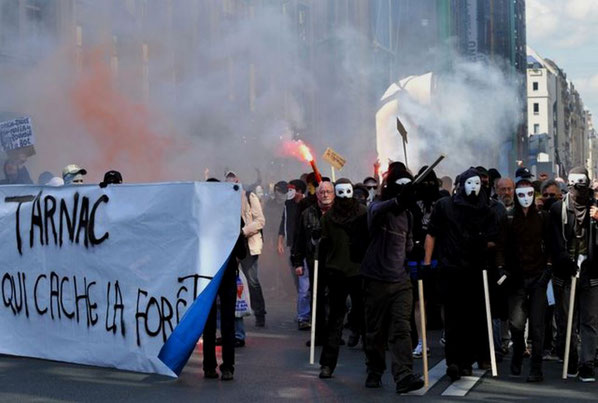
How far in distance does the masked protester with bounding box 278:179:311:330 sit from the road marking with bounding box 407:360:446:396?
2.58 m

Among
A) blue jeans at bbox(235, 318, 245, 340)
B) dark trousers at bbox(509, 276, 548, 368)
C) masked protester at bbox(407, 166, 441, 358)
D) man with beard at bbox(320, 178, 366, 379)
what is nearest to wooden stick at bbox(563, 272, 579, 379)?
dark trousers at bbox(509, 276, 548, 368)

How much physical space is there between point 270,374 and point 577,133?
17122 cm

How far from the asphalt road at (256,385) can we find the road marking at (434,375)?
1 centimetres

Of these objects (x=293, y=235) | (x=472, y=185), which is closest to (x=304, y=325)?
(x=293, y=235)

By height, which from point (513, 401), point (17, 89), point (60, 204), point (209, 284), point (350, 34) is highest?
point (350, 34)

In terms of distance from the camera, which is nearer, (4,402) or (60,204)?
(4,402)

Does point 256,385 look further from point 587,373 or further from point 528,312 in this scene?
point 587,373

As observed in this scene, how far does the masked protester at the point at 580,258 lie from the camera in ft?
26.1

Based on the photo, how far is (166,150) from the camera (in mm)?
24172

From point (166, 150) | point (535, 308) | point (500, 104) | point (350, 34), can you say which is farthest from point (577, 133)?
point (535, 308)

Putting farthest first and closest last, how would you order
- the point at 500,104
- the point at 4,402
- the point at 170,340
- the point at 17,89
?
the point at 500,104 < the point at 17,89 < the point at 170,340 < the point at 4,402

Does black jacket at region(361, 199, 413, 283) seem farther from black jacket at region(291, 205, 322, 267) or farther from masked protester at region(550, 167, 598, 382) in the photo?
black jacket at region(291, 205, 322, 267)

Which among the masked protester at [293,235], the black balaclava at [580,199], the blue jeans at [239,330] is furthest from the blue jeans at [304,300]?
the black balaclava at [580,199]

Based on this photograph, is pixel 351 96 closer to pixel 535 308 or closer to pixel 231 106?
pixel 231 106
